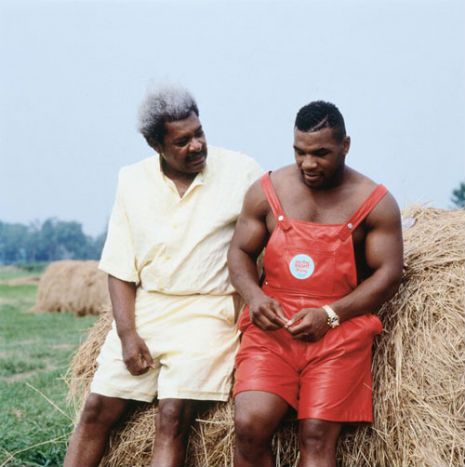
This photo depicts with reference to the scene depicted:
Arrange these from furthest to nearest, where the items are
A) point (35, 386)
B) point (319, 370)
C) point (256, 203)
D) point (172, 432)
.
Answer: point (35, 386) → point (256, 203) → point (172, 432) → point (319, 370)

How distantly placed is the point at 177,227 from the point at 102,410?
0.99 meters

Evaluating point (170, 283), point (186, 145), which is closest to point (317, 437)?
point (170, 283)

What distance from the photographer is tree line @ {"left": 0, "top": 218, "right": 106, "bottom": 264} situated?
180 feet

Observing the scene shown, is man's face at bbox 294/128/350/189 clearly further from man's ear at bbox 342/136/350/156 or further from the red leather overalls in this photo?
the red leather overalls

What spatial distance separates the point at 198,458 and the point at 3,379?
4.18 meters

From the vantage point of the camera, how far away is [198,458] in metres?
3.81

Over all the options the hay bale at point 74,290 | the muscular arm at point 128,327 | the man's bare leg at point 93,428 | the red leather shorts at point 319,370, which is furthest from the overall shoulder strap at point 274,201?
the hay bale at point 74,290

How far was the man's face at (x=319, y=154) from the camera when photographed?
3.46m

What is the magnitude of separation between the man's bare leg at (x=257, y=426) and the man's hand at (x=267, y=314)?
310 mm

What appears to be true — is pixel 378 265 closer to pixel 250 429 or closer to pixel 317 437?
pixel 317 437

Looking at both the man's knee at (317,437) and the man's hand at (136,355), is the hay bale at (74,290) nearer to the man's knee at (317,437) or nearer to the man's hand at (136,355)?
the man's hand at (136,355)

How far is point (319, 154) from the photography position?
3512mm

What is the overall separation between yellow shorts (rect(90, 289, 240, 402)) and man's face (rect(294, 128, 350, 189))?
31.4 inches

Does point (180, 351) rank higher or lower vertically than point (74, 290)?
higher
